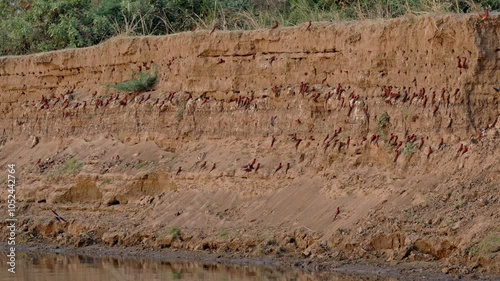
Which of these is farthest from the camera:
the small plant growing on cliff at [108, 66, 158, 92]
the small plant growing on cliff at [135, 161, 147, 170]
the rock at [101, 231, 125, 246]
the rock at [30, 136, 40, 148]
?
the rock at [30, 136, 40, 148]

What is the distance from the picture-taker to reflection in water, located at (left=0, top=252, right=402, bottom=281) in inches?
623

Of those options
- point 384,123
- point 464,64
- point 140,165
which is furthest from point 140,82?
point 464,64

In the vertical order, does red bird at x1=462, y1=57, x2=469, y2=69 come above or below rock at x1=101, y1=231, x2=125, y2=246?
above

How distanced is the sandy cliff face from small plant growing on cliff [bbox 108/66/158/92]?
17cm

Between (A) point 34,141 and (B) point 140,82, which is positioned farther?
(A) point 34,141

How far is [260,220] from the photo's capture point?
1789 centimetres

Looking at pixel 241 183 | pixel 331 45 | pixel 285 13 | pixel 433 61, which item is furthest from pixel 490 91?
pixel 285 13

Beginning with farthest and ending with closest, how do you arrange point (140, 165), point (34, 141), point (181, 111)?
1. point (34, 141)
2. point (181, 111)
3. point (140, 165)

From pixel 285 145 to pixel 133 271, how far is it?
3218 millimetres

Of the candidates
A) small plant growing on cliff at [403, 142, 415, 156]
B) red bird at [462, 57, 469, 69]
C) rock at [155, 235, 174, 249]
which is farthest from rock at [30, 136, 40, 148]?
red bird at [462, 57, 469, 69]

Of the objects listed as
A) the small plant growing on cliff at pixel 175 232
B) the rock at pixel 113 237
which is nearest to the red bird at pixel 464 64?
the small plant growing on cliff at pixel 175 232

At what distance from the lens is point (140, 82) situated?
70.1 feet

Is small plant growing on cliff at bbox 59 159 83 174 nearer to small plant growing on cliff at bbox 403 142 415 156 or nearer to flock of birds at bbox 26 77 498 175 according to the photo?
flock of birds at bbox 26 77 498 175

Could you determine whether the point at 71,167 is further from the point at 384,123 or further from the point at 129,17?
the point at 384,123
